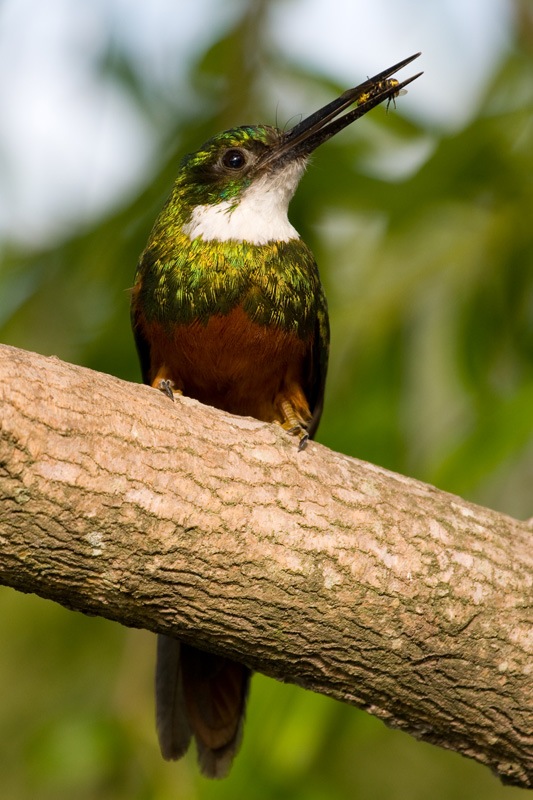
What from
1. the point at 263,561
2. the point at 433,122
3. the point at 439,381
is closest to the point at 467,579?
the point at 263,561

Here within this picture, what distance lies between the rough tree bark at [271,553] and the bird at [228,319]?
2.13 feet

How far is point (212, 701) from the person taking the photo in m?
3.50

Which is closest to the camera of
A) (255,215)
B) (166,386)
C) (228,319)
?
(166,386)

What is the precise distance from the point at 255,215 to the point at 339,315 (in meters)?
0.96

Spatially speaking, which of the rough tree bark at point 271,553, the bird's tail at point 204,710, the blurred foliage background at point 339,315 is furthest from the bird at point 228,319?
the rough tree bark at point 271,553

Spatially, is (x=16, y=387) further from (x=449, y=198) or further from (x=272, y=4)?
(x=272, y=4)

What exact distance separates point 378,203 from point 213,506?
2532mm

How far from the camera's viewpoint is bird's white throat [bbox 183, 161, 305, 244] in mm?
3646

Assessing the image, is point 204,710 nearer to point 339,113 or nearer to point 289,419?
point 289,419

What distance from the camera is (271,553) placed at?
255 cm

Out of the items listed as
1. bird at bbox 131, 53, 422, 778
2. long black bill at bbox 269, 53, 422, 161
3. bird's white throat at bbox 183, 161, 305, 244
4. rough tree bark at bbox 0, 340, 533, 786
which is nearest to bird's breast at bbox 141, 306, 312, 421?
bird at bbox 131, 53, 422, 778

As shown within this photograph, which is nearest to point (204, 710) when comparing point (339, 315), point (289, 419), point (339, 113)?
point (289, 419)

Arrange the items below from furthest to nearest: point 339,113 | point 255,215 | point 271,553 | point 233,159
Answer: point 339,113
point 233,159
point 255,215
point 271,553

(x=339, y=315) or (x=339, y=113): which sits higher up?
(x=339, y=113)
